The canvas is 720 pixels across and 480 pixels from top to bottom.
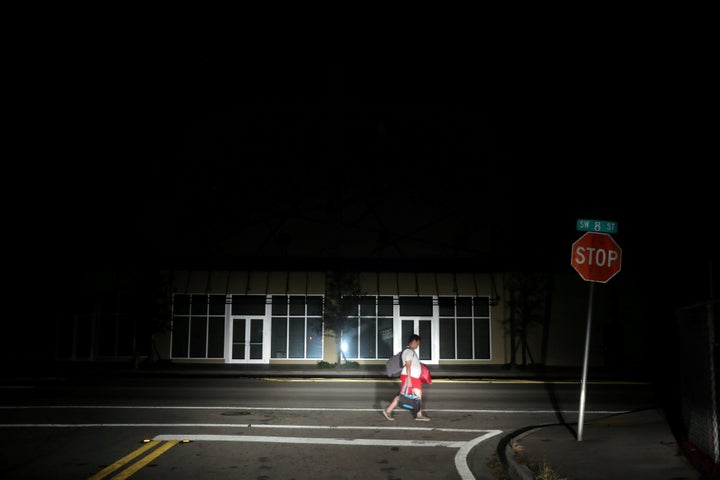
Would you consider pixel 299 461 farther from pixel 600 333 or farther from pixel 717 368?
pixel 600 333

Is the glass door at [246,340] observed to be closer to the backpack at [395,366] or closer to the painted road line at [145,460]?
the backpack at [395,366]

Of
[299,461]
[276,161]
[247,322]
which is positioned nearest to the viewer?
[299,461]

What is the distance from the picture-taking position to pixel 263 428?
10.1 m

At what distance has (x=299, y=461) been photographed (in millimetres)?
7684

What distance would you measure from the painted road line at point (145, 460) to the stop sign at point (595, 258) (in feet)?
21.6

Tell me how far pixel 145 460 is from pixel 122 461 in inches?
11.4

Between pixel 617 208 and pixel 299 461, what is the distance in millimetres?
29050

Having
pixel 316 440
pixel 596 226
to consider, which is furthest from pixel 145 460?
pixel 596 226

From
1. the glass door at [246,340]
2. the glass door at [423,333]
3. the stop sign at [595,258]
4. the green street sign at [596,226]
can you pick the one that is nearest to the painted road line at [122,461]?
the stop sign at [595,258]

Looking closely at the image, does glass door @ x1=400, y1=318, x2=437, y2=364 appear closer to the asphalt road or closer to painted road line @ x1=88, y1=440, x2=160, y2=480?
the asphalt road

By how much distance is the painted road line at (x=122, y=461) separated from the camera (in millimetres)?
6937

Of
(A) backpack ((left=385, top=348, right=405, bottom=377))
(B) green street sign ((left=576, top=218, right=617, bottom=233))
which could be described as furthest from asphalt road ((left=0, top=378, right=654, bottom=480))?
(B) green street sign ((left=576, top=218, right=617, bottom=233))

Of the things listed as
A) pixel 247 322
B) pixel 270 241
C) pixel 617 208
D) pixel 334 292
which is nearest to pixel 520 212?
pixel 617 208

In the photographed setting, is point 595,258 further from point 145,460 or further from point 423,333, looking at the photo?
point 423,333
